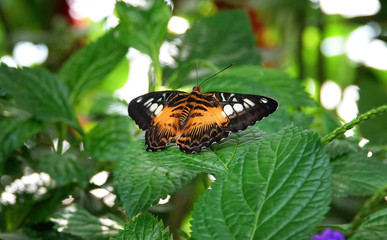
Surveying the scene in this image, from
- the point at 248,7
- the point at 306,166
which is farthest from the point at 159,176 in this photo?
the point at 248,7

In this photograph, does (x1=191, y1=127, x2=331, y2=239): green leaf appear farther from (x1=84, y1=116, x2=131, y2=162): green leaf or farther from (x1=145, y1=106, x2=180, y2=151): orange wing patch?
(x1=84, y1=116, x2=131, y2=162): green leaf

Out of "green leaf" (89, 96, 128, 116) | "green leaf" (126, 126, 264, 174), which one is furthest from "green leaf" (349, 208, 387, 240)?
"green leaf" (89, 96, 128, 116)

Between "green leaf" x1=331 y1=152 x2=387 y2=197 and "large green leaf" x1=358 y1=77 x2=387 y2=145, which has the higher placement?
"large green leaf" x1=358 y1=77 x2=387 y2=145

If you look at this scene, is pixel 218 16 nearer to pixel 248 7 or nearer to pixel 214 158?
pixel 214 158

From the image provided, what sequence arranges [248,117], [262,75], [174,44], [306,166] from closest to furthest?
[306,166]
[248,117]
[262,75]
[174,44]

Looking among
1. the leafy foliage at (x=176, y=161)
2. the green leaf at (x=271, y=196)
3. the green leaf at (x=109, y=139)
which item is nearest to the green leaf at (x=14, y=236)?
the leafy foliage at (x=176, y=161)

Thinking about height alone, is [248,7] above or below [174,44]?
above
